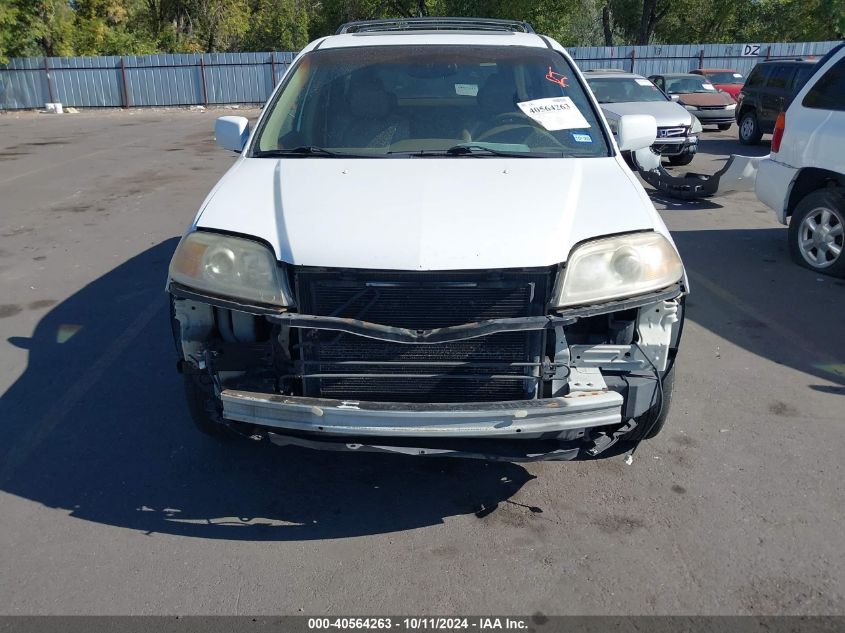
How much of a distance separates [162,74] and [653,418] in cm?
3102

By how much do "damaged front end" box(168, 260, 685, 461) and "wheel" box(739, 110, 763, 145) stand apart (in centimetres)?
1414

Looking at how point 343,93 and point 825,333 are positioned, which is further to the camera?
point 825,333

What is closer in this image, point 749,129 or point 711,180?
point 711,180

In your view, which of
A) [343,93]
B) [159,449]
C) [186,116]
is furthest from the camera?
[186,116]

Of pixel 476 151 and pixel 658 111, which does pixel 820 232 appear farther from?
pixel 658 111

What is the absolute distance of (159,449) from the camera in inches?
145

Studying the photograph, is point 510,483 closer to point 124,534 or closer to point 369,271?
point 369,271

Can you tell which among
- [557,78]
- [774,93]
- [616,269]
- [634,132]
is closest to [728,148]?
[774,93]

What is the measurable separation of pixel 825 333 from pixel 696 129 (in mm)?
8018

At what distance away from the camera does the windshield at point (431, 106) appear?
3834 mm

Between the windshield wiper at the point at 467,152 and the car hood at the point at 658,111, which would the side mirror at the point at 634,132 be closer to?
the windshield wiper at the point at 467,152

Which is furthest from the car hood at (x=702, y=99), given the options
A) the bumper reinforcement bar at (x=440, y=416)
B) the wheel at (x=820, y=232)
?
the bumper reinforcement bar at (x=440, y=416)

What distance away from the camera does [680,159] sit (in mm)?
12609

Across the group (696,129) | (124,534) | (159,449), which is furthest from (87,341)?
(696,129)
